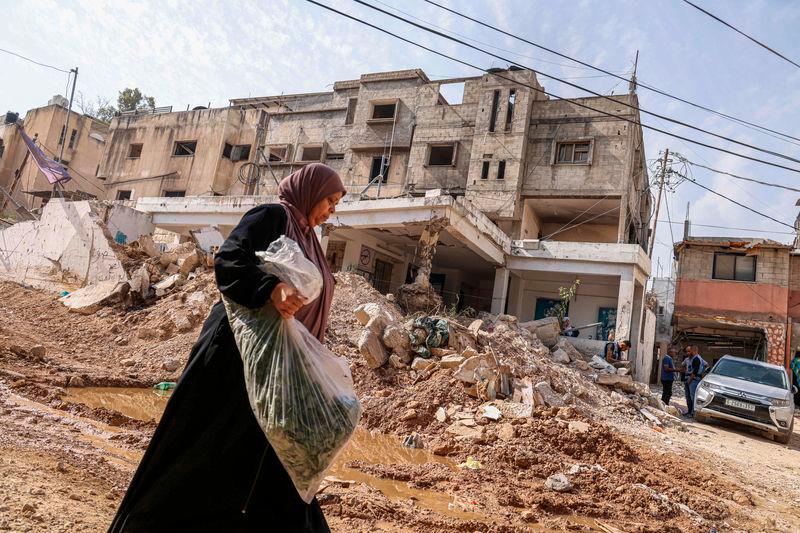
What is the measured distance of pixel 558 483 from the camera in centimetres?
449

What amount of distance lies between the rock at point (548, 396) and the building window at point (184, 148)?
2522cm

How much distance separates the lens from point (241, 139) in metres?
27.4

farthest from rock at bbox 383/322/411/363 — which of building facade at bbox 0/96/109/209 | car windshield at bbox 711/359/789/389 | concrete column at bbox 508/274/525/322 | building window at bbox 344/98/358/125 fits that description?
building facade at bbox 0/96/109/209

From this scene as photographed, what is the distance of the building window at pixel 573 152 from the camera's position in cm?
2034

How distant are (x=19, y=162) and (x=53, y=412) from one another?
1338 inches

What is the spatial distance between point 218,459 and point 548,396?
689 cm

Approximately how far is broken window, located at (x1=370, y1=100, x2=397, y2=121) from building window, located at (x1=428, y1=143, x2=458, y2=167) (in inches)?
114

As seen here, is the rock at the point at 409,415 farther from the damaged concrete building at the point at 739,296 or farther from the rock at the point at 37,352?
the damaged concrete building at the point at 739,296

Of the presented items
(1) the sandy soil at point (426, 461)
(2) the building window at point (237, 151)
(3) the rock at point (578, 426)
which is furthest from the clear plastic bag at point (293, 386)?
(2) the building window at point (237, 151)

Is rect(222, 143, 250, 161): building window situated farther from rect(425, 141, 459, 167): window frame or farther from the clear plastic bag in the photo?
the clear plastic bag

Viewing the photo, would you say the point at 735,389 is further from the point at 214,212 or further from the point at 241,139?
the point at 241,139

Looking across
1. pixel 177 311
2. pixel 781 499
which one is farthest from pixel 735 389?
pixel 177 311

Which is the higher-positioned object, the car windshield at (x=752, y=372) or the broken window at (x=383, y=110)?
the broken window at (x=383, y=110)

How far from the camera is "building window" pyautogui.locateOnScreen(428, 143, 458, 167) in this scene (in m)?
22.9
